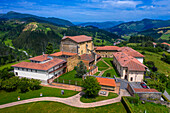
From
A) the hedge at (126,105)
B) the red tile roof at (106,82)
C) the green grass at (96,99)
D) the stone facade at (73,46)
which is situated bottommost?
the green grass at (96,99)

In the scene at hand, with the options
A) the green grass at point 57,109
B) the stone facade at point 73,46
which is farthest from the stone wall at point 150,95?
the stone facade at point 73,46

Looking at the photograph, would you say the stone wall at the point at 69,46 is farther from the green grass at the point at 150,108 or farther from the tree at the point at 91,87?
the green grass at the point at 150,108

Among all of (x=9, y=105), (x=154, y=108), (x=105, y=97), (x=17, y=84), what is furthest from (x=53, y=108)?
(x=154, y=108)

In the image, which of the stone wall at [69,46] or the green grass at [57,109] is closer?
the green grass at [57,109]

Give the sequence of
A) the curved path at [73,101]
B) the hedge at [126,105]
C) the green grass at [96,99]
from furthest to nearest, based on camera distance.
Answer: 1. the green grass at [96,99]
2. the curved path at [73,101]
3. the hedge at [126,105]

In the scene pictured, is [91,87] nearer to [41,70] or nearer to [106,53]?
[41,70]

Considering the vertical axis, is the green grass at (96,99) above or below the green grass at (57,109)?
above

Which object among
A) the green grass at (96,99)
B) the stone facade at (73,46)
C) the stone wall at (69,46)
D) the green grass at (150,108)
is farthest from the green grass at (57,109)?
the stone wall at (69,46)

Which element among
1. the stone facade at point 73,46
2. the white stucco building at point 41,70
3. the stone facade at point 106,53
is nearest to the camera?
the white stucco building at point 41,70
